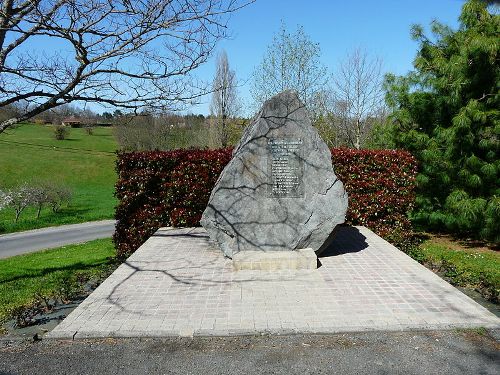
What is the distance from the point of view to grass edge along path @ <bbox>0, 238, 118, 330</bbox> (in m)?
6.84

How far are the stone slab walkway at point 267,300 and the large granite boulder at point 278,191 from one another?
0.67m

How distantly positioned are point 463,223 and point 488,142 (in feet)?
6.86

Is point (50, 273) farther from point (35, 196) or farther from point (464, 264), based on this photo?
point (35, 196)

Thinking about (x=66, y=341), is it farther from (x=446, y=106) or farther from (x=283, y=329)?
(x=446, y=106)

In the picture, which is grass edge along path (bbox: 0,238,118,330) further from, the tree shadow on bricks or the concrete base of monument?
the tree shadow on bricks

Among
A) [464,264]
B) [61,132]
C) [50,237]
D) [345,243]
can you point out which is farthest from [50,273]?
[61,132]

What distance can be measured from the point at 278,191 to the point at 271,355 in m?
3.94

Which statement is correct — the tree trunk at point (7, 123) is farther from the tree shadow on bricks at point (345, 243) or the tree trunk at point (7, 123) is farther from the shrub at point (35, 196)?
the shrub at point (35, 196)

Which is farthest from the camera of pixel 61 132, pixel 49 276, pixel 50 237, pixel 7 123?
pixel 61 132

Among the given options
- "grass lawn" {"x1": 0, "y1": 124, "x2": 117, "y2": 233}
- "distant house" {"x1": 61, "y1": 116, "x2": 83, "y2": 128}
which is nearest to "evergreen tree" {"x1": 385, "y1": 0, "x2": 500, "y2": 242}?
"distant house" {"x1": 61, "y1": 116, "x2": 83, "y2": 128}

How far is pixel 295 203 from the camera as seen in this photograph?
8125 millimetres

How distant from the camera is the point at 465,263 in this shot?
9.30 meters

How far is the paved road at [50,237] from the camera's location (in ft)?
46.9

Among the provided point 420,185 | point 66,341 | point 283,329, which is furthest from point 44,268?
point 420,185
